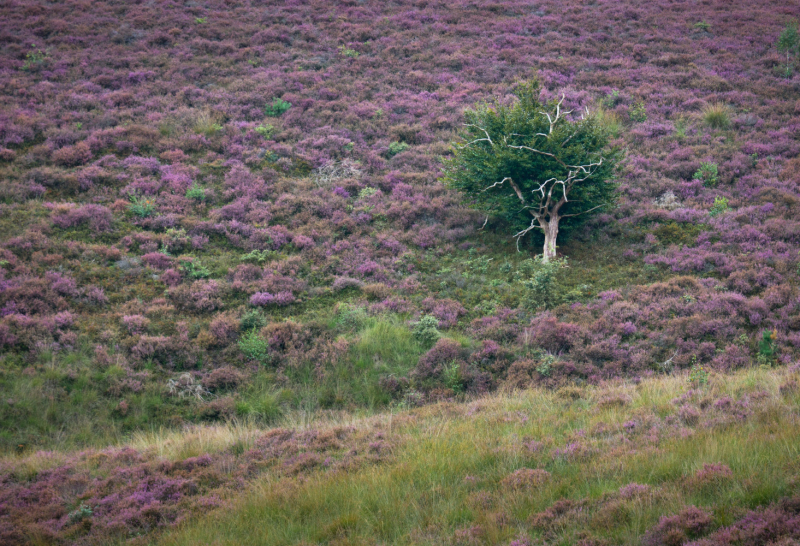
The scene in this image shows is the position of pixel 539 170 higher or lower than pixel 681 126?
lower

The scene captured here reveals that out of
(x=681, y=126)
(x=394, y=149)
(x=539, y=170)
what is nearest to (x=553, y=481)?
(x=539, y=170)

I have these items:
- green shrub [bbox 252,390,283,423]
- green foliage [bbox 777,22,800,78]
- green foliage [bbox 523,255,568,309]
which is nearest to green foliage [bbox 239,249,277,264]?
green shrub [bbox 252,390,283,423]

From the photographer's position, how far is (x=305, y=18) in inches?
1281

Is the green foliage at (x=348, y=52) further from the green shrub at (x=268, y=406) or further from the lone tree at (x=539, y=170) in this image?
the green shrub at (x=268, y=406)

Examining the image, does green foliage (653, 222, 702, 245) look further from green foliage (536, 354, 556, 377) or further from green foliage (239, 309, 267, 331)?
green foliage (239, 309, 267, 331)

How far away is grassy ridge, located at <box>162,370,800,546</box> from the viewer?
196 inches

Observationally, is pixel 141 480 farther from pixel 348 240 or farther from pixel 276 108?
pixel 276 108

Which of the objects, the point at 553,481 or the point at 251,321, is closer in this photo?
the point at 553,481

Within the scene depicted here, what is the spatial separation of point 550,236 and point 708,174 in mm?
7674

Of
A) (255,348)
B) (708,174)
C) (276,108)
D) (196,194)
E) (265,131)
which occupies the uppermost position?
(276,108)

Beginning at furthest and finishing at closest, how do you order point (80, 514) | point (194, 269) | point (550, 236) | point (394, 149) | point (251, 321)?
point (394, 149) < point (550, 236) < point (194, 269) < point (251, 321) < point (80, 514)

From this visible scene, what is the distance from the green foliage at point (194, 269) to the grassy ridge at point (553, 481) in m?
8.45

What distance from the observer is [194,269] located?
1423 cm

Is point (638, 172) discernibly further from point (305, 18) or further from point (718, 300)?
point (305, 18)
